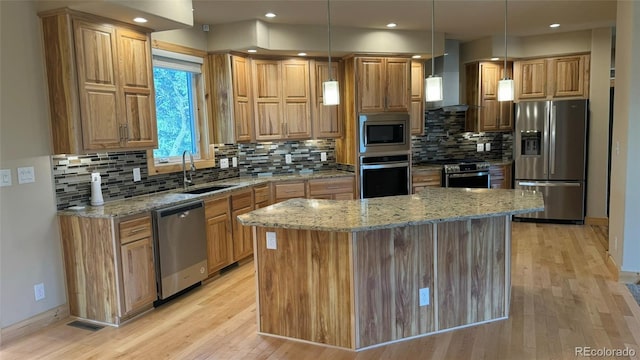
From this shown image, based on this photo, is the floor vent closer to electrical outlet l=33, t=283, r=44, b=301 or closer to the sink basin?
electrical outlet l=33, t=283, r=44, b=301

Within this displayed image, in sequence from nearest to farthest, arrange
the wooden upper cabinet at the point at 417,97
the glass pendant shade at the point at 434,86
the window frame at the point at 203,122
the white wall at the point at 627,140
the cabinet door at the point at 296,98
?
1. the glass pendant shade at the point at 434,86
2. the white wall at the point at 627,140
3. the window frame at the point at 203,122
4. the cabinet door at the point at 296,98
5. the wooden upper cabinet at the point at 417,97

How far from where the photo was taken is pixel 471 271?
10.5 feet

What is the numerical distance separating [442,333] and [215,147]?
3303 millimetres

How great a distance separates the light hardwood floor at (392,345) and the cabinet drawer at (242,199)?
882mm

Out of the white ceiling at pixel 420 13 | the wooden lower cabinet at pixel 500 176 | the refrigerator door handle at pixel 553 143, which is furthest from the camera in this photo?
the wooden lower cabinet at pixel 500 176

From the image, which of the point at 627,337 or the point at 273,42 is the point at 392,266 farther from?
the point at 273,42

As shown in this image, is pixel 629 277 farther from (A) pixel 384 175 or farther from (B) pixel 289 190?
(B) pixel 289 190

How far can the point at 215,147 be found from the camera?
17.2 ft

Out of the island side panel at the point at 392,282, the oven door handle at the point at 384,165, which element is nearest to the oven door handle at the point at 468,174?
the oven door handle at the point at 384,165

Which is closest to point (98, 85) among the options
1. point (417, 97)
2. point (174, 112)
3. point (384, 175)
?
point (174, 112)

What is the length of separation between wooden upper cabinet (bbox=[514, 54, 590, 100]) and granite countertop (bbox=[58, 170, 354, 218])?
300cm

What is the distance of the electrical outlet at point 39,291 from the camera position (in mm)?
3373

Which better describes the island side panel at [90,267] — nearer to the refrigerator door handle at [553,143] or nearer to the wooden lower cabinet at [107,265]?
the wooden lower cabinet at [107,265]

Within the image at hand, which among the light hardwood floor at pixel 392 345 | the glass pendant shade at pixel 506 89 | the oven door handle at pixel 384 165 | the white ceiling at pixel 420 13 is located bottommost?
the light hardwood floor at pixel 392 345
